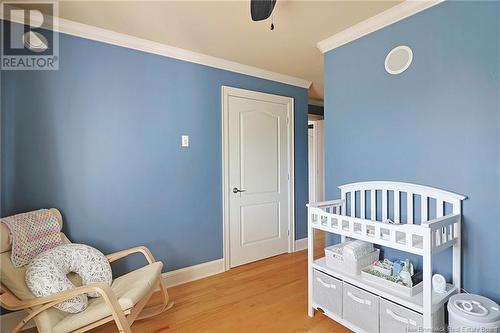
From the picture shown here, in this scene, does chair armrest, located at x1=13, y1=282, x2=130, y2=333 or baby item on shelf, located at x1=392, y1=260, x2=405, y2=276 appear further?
baby item on shelf, located at x1=392, y1=260, x2=405, y2=276

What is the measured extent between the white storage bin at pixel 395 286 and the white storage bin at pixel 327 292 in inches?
8.3

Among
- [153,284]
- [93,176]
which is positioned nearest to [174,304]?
[153,284]

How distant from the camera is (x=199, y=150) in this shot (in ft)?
9.12

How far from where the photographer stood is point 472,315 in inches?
51.8

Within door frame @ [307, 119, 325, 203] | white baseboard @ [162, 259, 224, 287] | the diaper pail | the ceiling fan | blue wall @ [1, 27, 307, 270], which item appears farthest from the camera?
door frame @ [307, 119, 325, 203]

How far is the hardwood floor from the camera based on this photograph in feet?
6.40

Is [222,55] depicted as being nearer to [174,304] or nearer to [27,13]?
[27,13]

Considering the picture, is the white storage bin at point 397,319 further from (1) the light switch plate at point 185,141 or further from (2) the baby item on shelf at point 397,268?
(1) the light switch plate at point 185,141

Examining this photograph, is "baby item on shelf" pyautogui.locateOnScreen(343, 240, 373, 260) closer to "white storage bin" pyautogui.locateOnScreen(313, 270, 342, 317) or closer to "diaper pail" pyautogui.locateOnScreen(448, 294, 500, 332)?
"white storage bin" pyautogui.locateOnScreen(313, 270, 342, 317)

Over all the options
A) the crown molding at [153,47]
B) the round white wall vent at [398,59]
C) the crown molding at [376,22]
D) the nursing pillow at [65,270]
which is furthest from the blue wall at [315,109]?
the nursing pillow at [65,270]

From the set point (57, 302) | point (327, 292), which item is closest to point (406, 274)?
point (327, 292)

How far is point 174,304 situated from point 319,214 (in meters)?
1.47

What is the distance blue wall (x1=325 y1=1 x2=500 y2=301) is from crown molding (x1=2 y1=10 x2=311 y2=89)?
3.66 ft

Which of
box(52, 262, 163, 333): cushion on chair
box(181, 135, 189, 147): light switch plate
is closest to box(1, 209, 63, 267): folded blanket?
box(52, 262, 163, 333): cushion on chair
